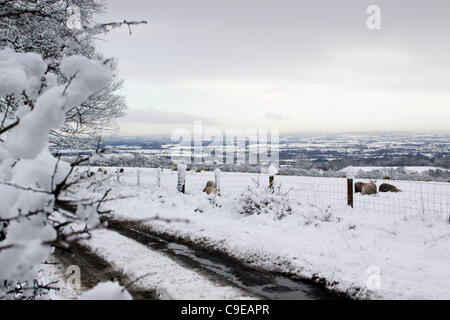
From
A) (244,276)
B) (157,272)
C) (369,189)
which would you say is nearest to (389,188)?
(369,189)

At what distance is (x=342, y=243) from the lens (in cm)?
671

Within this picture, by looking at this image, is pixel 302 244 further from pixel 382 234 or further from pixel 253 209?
pixel 253 209

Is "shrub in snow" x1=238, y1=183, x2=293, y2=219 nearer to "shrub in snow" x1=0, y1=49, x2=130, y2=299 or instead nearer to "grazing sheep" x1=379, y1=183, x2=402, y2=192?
"grazing sheep" x1=379, y1=183, x2=402, y2=192

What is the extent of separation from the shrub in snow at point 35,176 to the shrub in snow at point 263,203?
23.5ft

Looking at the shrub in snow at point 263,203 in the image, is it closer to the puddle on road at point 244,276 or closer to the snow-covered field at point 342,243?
the snow-covered field at point 342,243

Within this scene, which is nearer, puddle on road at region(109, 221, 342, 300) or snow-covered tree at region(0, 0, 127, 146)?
puddle on road at region(109, 221, 342, 300)

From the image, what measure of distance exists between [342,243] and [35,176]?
5.87m

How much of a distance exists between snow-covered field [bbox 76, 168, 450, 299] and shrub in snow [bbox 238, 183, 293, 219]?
0.70ft

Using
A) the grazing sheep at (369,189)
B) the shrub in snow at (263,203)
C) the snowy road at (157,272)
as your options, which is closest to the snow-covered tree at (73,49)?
the snowy road at (157,272)

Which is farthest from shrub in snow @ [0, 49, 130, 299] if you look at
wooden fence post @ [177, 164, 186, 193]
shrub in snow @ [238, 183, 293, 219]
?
wooden fence post @ [177, 164, 186, 193]

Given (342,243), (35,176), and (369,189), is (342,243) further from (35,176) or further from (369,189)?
(369,189)

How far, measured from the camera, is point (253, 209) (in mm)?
9539

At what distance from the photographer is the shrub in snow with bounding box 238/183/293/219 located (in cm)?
921

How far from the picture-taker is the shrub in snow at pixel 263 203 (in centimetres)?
921
